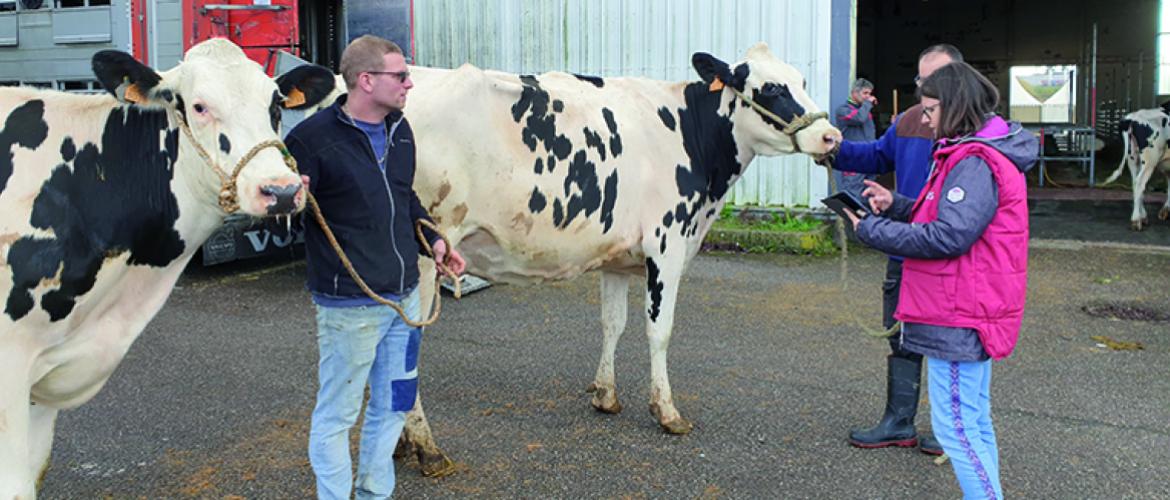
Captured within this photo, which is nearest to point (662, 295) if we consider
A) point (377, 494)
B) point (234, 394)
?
point (377, 494)

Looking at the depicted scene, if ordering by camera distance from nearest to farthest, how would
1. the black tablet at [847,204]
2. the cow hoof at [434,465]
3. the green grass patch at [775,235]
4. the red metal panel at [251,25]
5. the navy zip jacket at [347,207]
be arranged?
the navy zip jacket at [347,207] < the black tablet at [847,204] < the cow hoof at [434,465] < the green grass patch at [775,235] < the red metal panel at [251,25]

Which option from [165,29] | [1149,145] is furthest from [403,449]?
[1149,145]

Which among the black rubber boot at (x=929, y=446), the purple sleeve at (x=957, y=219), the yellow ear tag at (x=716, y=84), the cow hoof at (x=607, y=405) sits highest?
the yellow ear tag at (x=716, y=84)

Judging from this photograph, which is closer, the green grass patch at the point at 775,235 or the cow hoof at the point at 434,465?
the cow hoof at the point at 434,465

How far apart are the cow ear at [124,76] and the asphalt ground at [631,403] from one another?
6.23 feet

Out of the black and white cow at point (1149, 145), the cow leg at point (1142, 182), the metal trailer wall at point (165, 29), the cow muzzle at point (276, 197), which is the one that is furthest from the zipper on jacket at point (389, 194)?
the black and white cow at point (1149, 145)

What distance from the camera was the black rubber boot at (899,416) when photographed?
4.90 metres

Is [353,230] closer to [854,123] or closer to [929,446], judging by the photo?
[929,446]

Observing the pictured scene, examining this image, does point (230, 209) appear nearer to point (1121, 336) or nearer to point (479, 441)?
point (479, 441)

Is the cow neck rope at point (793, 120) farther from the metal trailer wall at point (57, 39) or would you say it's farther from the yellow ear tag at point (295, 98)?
the metal trailer wall at point (57, 39)

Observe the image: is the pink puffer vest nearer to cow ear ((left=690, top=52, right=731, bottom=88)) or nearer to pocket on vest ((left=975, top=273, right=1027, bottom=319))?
pocket on vest ((left=975, top=273, right=1027, bottom=319))

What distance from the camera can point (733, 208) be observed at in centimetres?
1169

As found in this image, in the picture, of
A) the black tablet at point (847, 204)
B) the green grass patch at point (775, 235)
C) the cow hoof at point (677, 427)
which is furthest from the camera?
the green grass patch at point (775, 235)

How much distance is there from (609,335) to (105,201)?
301 cm
